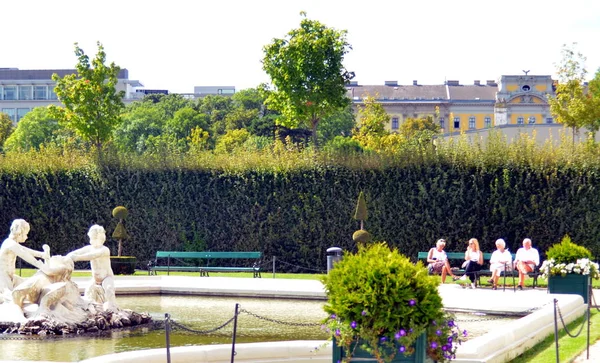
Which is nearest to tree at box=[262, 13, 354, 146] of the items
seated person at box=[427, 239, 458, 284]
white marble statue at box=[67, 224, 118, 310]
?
seated person at box=[427, 239, 458, 284]

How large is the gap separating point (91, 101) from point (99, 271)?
2025 cm

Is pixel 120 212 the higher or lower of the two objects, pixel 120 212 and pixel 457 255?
the higher

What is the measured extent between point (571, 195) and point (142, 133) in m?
73.6

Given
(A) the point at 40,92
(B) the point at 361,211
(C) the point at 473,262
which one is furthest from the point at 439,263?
(A) the point at 40,92

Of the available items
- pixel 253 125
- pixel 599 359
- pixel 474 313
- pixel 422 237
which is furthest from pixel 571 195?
pixel 253 125

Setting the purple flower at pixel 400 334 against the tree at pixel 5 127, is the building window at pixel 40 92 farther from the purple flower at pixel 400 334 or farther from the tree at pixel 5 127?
the purple flower at pixel 400 334

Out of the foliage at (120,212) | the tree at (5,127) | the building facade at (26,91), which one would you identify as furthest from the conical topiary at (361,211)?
the building facade at (26,91)

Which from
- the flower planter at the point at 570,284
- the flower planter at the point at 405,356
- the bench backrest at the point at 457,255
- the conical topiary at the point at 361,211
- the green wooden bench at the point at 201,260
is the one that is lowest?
the green wooden bench at the point at 201,260

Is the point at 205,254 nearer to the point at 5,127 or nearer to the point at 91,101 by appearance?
the point at 91,101

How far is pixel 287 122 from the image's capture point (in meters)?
38.4

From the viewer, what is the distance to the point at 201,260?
2808cm

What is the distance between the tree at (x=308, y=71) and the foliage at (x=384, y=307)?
87.6ft

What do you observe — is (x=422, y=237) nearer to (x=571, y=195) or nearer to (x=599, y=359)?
(x=571, y=195)

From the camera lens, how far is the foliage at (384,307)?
366 inches
